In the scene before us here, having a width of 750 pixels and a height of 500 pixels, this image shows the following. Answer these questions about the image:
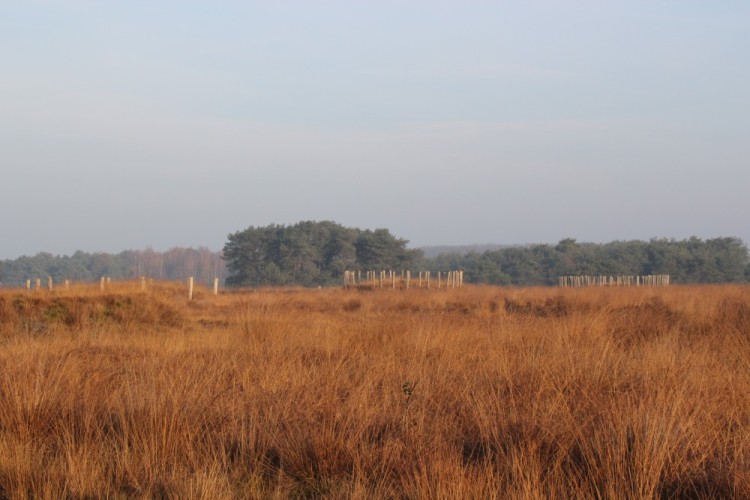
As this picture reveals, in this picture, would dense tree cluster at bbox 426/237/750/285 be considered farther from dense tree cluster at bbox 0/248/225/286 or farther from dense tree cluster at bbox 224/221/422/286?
dense tree cluster at bbox 0/248/225/286

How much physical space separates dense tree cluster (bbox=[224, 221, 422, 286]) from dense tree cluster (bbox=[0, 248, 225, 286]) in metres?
11.2

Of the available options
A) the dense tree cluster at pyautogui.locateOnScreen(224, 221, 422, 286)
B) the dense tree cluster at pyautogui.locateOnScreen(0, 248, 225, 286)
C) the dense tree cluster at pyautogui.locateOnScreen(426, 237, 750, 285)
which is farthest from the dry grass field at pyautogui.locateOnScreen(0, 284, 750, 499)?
the dense tree cluster at pyautogui.locateOnScreen(0, 248, 225, 286)

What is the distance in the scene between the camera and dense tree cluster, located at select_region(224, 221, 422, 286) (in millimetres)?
64812

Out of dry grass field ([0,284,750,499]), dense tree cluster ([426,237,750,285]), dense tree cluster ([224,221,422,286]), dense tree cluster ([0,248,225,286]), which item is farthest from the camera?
dense tree cluster ([0,248,225,286])

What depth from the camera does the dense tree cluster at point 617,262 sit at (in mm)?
68312

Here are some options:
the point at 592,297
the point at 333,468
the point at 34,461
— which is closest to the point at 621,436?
the point at 333,468

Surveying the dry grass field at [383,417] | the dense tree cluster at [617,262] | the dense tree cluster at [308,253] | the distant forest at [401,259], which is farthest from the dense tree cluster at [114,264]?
the dry grass field at [383,417]

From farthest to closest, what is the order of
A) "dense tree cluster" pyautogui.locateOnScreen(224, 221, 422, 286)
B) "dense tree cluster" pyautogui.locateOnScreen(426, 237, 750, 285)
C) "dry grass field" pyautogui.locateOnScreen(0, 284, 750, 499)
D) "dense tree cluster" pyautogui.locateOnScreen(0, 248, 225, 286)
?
"dense tree cluster" pyautogui.locateOnScreen(0, 248, 225, 286), "dense tree cluster" pyautogui.locateOnScreen(426, 237, 750, 285), "dense tree cluster" pyautogui.locateOnScreen(224, 221, 422, 286), "dry grass field" pyautogui.locateOnScreen(0, 284, 750, 499)

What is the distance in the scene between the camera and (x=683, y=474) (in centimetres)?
452

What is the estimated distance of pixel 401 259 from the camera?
70125mm

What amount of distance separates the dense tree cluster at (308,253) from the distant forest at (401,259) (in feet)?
0.25

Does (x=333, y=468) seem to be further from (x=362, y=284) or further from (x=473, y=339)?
(x=362, y=284)

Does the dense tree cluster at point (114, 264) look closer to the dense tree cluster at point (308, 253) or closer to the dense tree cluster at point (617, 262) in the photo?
the dense tree cluster at point (308, 253)

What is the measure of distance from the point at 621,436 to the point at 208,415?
298cm
